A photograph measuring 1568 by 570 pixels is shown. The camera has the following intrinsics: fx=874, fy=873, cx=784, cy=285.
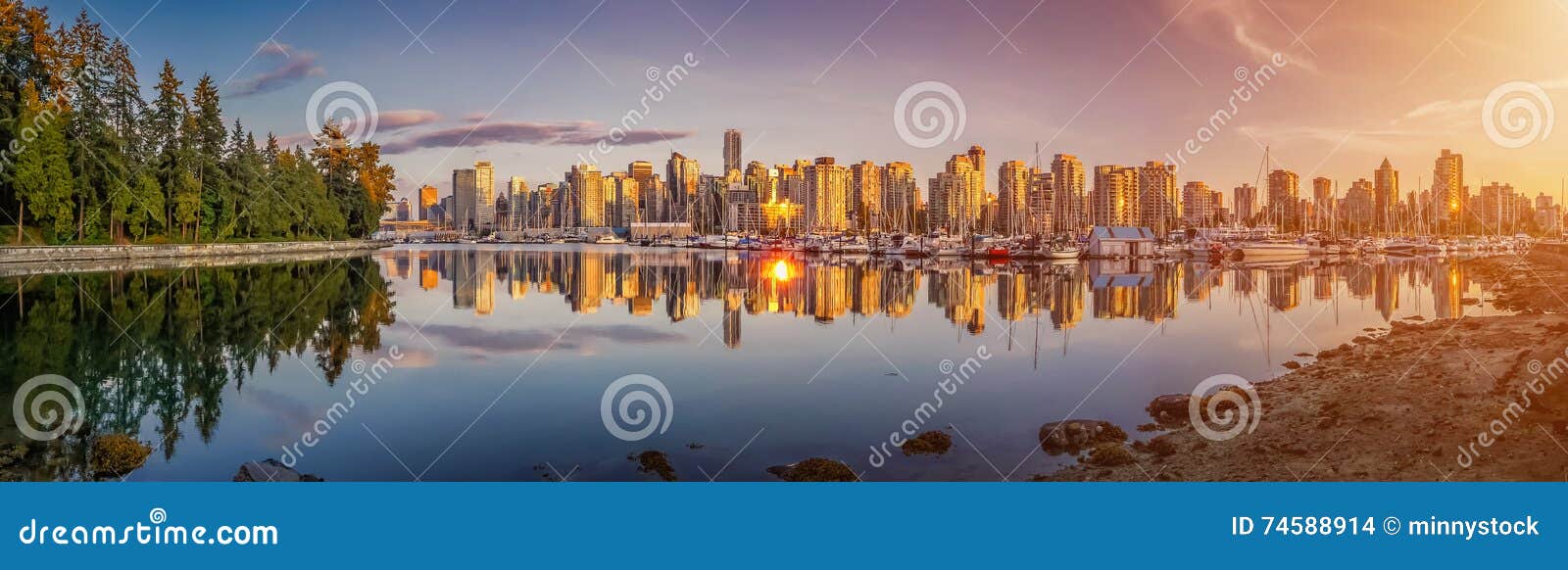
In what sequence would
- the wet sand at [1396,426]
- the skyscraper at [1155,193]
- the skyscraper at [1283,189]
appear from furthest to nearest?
1. the skyscraper at [1283,189]
2. the skyscraper at [1155,193]
3. the wet sand at [1396,426]

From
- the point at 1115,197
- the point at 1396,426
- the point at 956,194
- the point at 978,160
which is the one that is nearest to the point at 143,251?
the point at 1396,426

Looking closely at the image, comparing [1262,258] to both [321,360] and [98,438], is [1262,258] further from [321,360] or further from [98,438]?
[98,438]

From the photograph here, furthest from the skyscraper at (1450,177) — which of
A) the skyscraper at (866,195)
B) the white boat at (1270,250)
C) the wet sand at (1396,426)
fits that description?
the skyscraper at (866,195)

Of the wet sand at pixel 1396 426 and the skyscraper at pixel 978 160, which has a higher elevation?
the skyscraper at pixel 978 160

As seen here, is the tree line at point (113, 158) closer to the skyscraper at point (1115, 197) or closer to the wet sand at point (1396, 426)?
the wet sand at point (1396, 426)

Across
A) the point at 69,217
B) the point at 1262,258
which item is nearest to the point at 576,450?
the point at 69,217
